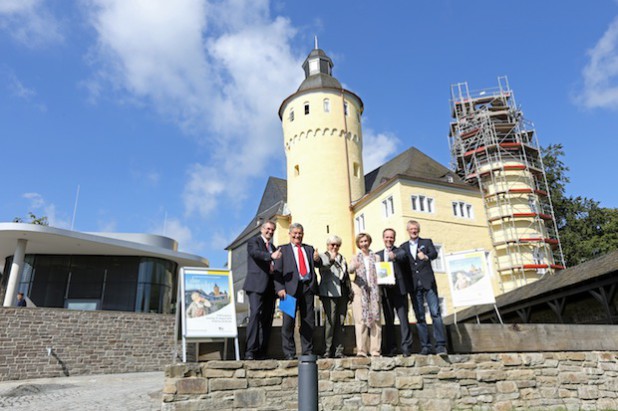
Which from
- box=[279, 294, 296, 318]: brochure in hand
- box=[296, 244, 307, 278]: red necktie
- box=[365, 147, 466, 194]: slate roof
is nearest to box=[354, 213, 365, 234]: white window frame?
box=[365, 147, 466, 194]: slate roof

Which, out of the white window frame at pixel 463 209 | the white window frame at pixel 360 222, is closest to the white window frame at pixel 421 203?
the white window frame at pixel 463 209

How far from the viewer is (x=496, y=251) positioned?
28656mm

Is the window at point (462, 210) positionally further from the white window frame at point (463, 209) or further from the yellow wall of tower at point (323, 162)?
the yellow wall of tower at point (323, 162)

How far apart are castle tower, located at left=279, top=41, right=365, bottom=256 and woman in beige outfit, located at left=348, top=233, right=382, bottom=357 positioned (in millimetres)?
21423

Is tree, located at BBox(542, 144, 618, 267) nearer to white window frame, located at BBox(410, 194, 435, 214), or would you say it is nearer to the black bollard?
white window frame, located at BBox(410, 194, 435, 214)

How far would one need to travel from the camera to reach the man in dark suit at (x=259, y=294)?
19.5ft

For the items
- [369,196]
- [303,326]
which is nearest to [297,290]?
[303,326]

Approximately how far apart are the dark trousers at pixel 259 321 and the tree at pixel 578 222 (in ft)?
104

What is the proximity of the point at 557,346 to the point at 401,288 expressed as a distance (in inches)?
122

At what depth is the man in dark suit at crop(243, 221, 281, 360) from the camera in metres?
5.96

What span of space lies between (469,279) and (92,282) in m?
19.5

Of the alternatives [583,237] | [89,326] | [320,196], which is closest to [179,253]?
[89,326]

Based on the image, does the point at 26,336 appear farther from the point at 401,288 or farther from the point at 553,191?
the point at 553,191

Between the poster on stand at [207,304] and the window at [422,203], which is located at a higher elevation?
the window at [422,203]
